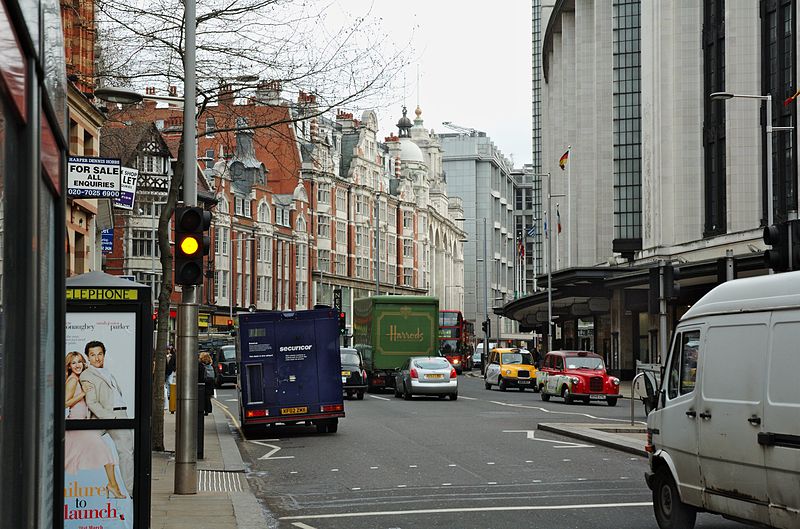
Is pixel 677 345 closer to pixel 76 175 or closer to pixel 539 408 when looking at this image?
pixel 76 175

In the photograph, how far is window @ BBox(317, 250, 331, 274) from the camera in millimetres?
117312

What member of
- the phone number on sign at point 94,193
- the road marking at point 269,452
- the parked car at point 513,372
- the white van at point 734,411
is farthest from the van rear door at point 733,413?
the parked car at point 513,372

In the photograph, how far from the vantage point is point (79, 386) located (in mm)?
10250

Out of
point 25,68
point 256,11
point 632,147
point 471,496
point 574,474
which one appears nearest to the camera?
point 25,68

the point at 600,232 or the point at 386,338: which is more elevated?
the point at 600,232

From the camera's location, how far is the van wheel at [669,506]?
456 inches

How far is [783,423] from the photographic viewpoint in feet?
31.7

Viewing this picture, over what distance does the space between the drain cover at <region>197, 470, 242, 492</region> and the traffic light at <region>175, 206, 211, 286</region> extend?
3153 mm

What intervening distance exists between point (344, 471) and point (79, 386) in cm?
961

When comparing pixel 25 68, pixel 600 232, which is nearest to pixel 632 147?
pixel 600 232

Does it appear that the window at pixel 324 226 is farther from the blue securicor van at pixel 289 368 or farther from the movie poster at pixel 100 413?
the movie poster at pixel 100 413

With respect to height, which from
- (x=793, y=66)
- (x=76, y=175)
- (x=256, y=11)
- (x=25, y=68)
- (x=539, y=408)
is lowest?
(x=539, y=408)

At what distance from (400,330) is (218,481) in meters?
31.9

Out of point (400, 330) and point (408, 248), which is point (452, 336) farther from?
point (408, 248)
